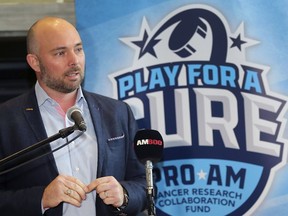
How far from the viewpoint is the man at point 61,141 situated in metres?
2.67

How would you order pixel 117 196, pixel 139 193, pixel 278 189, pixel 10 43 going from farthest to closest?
pixel 10 43 < pixel 278 189 < pixel 139 193 < pixel 117 196

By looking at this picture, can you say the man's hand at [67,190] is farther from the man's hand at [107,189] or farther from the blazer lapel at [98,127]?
the blazer lapel at [98,127]

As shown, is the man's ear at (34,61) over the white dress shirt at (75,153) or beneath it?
over

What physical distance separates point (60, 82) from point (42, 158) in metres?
0.31

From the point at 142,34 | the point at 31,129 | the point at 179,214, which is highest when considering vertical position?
the point at 142,34

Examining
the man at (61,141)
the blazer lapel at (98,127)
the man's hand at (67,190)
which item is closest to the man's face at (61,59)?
the man at (61,141)

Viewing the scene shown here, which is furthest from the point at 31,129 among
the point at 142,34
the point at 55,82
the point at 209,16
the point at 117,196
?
the point at 209,16

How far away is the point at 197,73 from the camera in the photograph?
131 inches

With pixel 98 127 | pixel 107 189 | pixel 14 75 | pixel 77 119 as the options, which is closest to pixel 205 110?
pixel 98 127

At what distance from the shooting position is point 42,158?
274 centimetres

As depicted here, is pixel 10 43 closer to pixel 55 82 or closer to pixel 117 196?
pixel 55 82

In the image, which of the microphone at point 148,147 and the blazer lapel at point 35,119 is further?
the blazer lapel at point 35,119

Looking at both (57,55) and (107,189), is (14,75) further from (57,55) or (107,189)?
→ (107,189)

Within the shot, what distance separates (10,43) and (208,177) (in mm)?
1489
